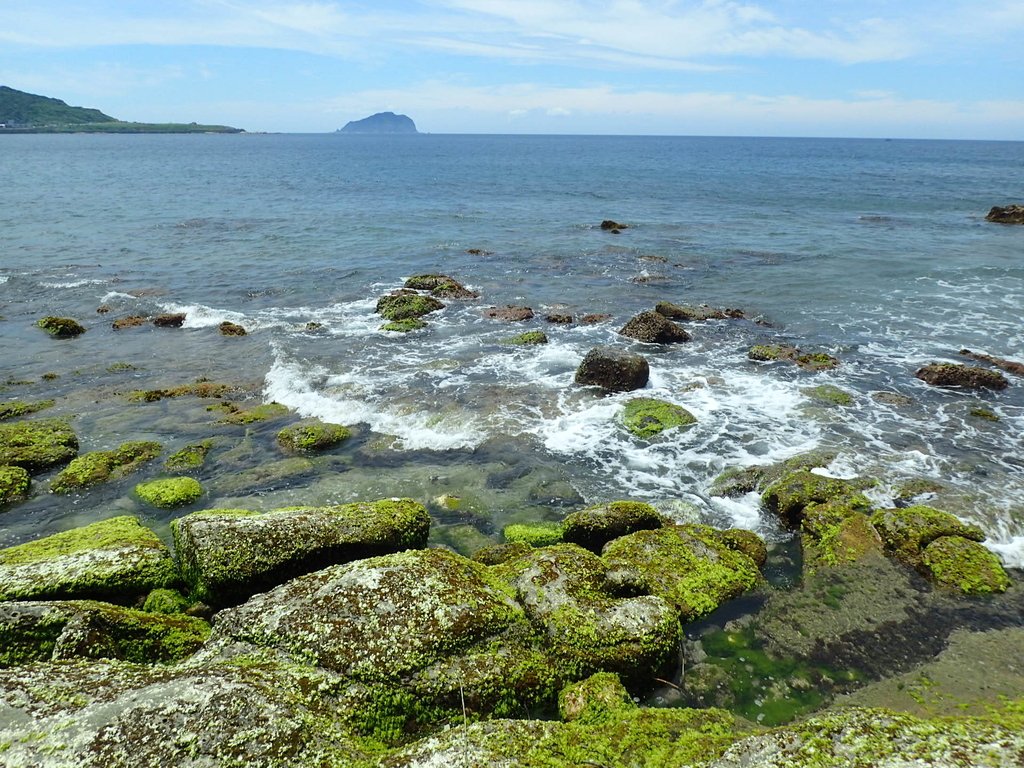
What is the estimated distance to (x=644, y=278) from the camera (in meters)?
37.8

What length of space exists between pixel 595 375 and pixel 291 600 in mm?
14921

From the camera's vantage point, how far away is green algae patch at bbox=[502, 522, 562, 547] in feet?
43.7

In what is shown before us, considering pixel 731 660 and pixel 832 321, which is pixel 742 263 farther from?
pixel 731 660

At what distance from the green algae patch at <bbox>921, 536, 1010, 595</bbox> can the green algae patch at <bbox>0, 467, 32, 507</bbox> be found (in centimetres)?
2100

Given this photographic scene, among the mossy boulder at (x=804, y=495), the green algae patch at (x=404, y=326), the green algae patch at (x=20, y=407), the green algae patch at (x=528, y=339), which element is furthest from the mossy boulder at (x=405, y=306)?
the mossy boulder at (x=804, y=495)

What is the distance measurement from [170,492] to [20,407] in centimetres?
941

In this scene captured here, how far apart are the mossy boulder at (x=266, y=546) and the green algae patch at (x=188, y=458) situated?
5.85m

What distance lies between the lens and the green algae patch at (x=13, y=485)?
49.1ft

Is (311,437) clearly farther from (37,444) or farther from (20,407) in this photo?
(20,407)

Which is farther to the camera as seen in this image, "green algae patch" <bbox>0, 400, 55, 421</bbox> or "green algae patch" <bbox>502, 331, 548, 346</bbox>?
"green algae patch" <bbox>502, 331, 548, 346</bbox>

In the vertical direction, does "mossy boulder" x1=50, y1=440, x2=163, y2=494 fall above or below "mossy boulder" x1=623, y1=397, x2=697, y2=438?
below

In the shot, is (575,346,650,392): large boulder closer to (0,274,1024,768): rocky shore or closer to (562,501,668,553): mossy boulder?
(0,274,1024,768): rocky shore

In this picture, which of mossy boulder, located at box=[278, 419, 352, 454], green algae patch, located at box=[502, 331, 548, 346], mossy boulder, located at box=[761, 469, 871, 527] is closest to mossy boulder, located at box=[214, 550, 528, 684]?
mossy boulder, located at box=[761, 469, 871, 527]

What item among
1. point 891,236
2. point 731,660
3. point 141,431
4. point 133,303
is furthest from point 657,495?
point 891,236
